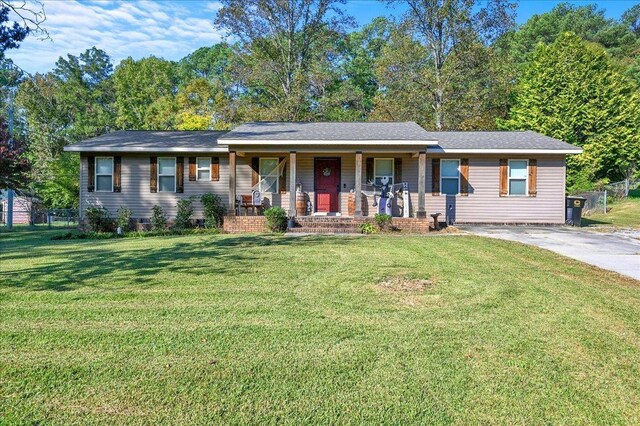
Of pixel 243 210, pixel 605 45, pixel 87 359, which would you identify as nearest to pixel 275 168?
pixel 243 210

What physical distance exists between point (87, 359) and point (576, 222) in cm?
1509

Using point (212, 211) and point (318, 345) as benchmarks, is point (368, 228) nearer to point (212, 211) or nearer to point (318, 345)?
point (212, 211)

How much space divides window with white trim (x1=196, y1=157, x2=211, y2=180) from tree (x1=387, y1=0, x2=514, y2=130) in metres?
13.1

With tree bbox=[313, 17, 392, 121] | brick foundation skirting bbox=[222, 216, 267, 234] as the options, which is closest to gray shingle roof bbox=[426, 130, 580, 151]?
brick foundation skirting bbox=[222, 216, 267, 234]

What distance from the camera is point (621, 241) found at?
32.7ft

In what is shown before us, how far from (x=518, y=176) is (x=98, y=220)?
45.6 ft

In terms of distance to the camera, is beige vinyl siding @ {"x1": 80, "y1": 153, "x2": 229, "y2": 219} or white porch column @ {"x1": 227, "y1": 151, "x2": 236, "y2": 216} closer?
white porch column @ {"x1": 227, "y1": 151, "x2": 236, "y2": 216}

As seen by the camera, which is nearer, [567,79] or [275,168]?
[275,168]

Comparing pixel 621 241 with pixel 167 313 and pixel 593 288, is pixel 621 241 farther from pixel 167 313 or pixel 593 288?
pixel 167 313

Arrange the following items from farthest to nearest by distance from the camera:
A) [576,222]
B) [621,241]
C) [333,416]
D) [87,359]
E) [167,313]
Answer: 1. [576,222]
2. [621,241]
3. [167,313]
4. [87,359]
5. [333,416]

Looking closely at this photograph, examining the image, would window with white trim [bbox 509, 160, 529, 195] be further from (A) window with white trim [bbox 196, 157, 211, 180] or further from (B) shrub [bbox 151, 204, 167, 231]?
(B) shrub [bbox 151, 204, 167, 231]

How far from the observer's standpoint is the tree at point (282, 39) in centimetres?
2330

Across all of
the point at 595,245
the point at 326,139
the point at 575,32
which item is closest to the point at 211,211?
the point at 326,139

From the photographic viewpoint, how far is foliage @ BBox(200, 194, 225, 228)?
1382 cm
